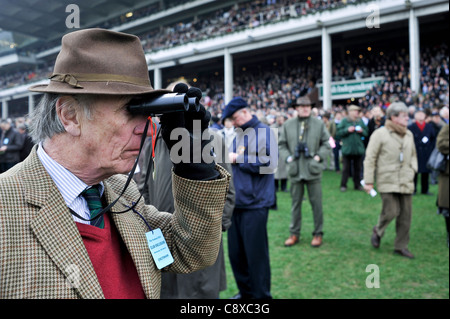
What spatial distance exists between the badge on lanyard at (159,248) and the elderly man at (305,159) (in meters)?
4.20

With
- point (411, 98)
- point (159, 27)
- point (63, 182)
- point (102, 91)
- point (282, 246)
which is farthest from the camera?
point (159, 27)

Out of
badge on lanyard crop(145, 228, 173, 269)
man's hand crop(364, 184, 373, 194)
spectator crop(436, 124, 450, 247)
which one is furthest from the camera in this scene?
man's hand crop(364, 184, 373, 194)

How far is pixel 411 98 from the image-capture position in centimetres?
1466

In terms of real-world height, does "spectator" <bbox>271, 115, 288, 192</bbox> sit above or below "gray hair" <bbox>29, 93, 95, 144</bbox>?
below

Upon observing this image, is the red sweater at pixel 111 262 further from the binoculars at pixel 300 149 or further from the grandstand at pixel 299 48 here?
the grandstand at pixel 299 48

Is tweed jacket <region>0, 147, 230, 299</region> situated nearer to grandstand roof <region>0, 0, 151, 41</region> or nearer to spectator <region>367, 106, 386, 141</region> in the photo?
grandstand roof <region>0, 0, 151, 41</region>

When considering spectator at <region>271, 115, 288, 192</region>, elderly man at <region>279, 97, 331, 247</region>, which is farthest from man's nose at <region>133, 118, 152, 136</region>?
spectator at <region>271, 115, 288, 192</region>

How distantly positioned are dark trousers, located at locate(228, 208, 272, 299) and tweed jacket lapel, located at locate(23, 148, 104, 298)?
283cm

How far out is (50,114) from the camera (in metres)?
1.24

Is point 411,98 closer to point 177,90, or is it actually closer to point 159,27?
point 177,90

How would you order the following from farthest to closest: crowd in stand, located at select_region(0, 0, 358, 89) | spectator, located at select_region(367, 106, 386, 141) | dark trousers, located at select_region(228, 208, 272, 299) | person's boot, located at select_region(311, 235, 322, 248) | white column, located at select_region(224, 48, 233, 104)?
Answer: 1. white column, located at select_region(224, 48, 233, 104)
2. crowd in stand, located at select_region(0, 0, 358, 89)
3. spectator, located at select_region(367, 106, 386, 141)
4. person's boot, located at select_region(311, 235, 322, 248)
5. dark trousers, located at select_region(228, 208, 272, 299)

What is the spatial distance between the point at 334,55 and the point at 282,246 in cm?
2432

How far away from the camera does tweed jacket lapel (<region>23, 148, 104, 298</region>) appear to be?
1.08m
